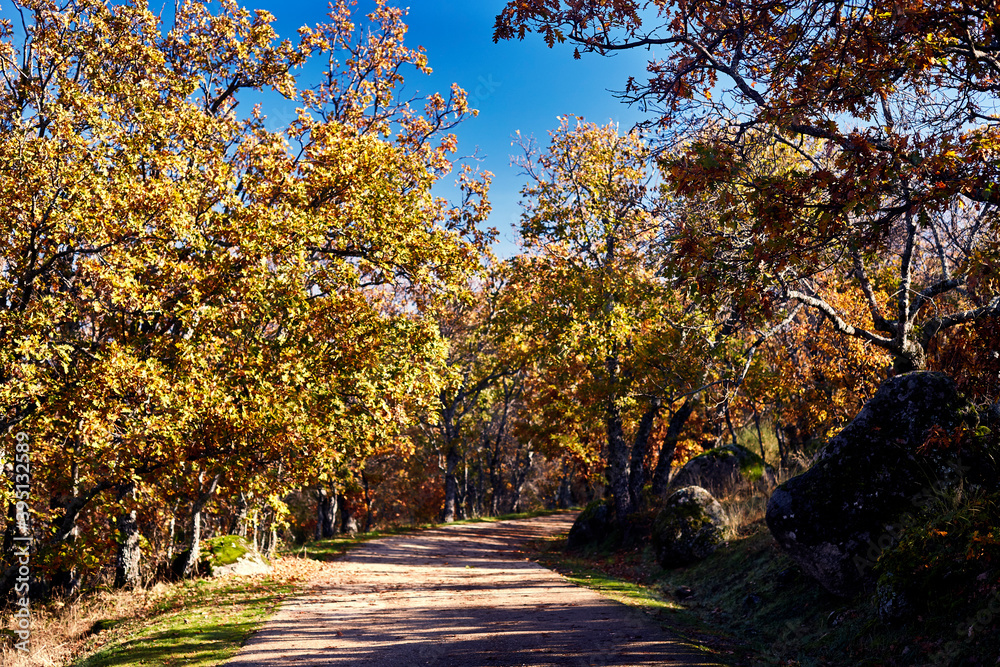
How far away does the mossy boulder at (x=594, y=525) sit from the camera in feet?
64.2

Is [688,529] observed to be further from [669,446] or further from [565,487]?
[565,487]

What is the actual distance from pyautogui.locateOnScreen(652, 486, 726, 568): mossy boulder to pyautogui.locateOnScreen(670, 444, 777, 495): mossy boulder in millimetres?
2999

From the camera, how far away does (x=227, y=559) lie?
14.6m

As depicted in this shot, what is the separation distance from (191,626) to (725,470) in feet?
46.9

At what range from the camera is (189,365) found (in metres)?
10.6

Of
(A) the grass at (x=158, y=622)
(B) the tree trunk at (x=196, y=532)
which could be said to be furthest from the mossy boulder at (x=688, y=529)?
(B) the tree trunk at (x=196, y=532)

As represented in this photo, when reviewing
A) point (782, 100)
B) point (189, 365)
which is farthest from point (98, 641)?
point (782, 100)

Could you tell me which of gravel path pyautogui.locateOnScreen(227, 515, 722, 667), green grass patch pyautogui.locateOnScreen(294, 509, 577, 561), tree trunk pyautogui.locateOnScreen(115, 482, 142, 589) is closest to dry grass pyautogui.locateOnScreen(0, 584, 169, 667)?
tree trunk pyautogui.locateOnScreen(115, 482, 142, 589)

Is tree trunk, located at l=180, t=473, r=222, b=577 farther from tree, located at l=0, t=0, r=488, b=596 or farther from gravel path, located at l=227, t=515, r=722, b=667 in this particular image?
gravel path, located at l=227, t=515, r=722, b=667

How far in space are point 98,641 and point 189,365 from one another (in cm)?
461

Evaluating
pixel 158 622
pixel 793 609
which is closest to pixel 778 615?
pixel 793 609

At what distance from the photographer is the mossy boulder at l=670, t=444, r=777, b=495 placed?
1733 cm

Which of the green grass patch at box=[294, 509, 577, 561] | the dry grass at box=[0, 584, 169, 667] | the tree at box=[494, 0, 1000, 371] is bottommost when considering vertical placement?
the green grass patch at box=[294, 509, 577, 561]

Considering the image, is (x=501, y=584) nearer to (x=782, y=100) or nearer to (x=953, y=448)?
(x=953, y=448)
